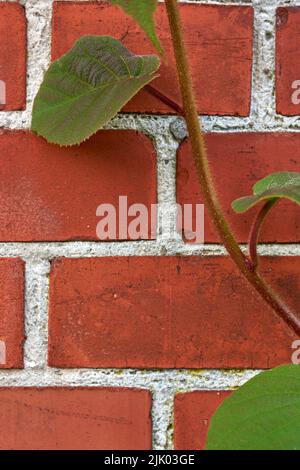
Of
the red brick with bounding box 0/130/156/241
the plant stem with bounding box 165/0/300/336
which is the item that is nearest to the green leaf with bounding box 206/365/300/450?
the plant stem with bounding box 165/0/300/336

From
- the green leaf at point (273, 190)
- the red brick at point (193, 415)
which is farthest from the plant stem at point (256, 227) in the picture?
the red brick at point (193, 415)

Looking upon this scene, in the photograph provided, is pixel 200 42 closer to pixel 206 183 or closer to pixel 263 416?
pixel 206 183

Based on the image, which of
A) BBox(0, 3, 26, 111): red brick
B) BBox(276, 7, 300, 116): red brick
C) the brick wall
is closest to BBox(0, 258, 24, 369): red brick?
the brick wall

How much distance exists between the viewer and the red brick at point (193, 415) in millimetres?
435

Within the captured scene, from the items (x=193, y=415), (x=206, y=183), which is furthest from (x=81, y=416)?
(x=206, y=183)

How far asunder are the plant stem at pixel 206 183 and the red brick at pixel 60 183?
8cm

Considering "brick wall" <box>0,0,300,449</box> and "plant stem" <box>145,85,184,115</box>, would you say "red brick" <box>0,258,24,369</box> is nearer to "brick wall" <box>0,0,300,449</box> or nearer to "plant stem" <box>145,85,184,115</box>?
"brick wall" <box>0,0,300,449</box>

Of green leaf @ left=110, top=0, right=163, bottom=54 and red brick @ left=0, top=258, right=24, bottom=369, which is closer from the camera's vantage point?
green leaf @ left=110, top=0, right=163, bottom=54

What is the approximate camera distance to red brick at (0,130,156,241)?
17.1 inches

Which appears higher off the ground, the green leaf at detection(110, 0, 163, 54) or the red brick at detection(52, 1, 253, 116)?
the red brick at detection(52, 1, 253, 116)

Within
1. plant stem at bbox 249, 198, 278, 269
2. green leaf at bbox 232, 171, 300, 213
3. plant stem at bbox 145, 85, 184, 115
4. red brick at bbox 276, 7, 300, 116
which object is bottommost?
plant stem at bbox 249, 198, 278, 269

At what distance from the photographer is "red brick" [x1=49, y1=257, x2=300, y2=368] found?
1.42 ft

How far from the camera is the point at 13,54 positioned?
0.43 metres
